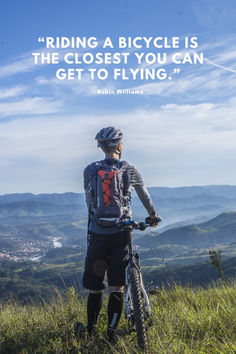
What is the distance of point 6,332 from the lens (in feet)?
17.9

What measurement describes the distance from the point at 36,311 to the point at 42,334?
1.19m

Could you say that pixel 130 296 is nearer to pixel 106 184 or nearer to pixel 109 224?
pixel 109 224

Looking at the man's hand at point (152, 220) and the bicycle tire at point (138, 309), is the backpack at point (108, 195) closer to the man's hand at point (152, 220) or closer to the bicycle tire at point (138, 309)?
the man's hand at point (152, 220)

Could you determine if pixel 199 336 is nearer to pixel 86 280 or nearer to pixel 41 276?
pixel 86 280

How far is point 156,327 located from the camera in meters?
4.46

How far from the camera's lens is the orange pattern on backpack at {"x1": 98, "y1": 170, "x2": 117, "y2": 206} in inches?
181

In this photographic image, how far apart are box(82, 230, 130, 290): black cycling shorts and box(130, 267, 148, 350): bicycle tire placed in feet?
0.76

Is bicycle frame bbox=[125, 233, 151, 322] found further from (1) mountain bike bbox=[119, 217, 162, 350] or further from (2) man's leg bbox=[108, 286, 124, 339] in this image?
(2) man's leg bbox=[108, 286, 124, 339]

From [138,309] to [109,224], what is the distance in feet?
3.52

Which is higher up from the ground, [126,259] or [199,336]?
[126,259]

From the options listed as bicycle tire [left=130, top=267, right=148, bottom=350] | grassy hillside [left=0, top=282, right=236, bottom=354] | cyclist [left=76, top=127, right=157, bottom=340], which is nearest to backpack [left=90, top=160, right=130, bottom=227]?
cyclist [left=76, top=127, right=157, bottom=340]

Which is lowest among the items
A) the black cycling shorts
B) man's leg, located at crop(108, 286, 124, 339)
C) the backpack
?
man's leg, located at crop(108, 286, 124, 339)

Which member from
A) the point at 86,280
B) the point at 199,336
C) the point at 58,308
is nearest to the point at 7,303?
the point at 58,308

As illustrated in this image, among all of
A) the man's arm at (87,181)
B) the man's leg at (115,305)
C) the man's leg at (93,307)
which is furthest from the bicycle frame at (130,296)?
the man's arm at (87,181)
